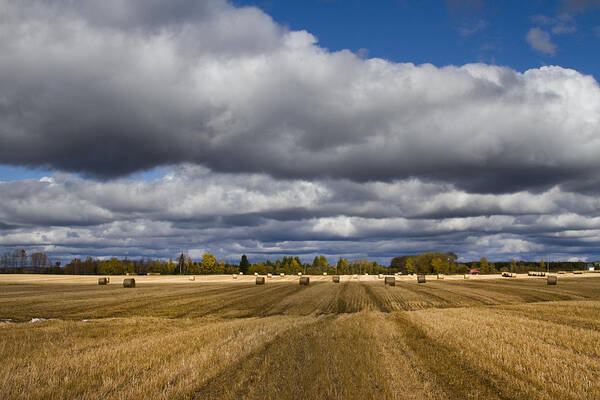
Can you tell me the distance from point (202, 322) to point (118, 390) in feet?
41.0

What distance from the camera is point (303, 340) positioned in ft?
50.8

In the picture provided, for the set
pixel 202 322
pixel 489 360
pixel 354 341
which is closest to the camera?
pixel 489 360

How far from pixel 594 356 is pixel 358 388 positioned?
8362 mm

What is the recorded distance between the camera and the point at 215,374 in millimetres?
10859

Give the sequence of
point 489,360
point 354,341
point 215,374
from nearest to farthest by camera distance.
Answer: point 215,374 < point 489,360 < point 354,341

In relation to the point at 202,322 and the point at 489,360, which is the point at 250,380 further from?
the point at 202,322

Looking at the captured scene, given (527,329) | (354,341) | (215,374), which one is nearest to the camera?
(215,374)

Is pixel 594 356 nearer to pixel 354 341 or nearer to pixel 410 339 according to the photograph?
pixel 410 339

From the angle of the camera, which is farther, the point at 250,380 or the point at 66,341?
the point at 66,341

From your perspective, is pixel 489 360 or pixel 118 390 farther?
pixel 489 360

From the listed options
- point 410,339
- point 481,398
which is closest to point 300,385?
point 481,398

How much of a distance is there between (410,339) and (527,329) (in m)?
5.69

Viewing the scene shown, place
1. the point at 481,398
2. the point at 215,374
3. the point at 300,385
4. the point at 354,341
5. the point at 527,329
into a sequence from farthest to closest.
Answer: the point at 527,329, the point at 354,341, the point at 215,374, the point at 300,385, the point at 481,398

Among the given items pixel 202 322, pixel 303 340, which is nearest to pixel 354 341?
pixel 303 340
